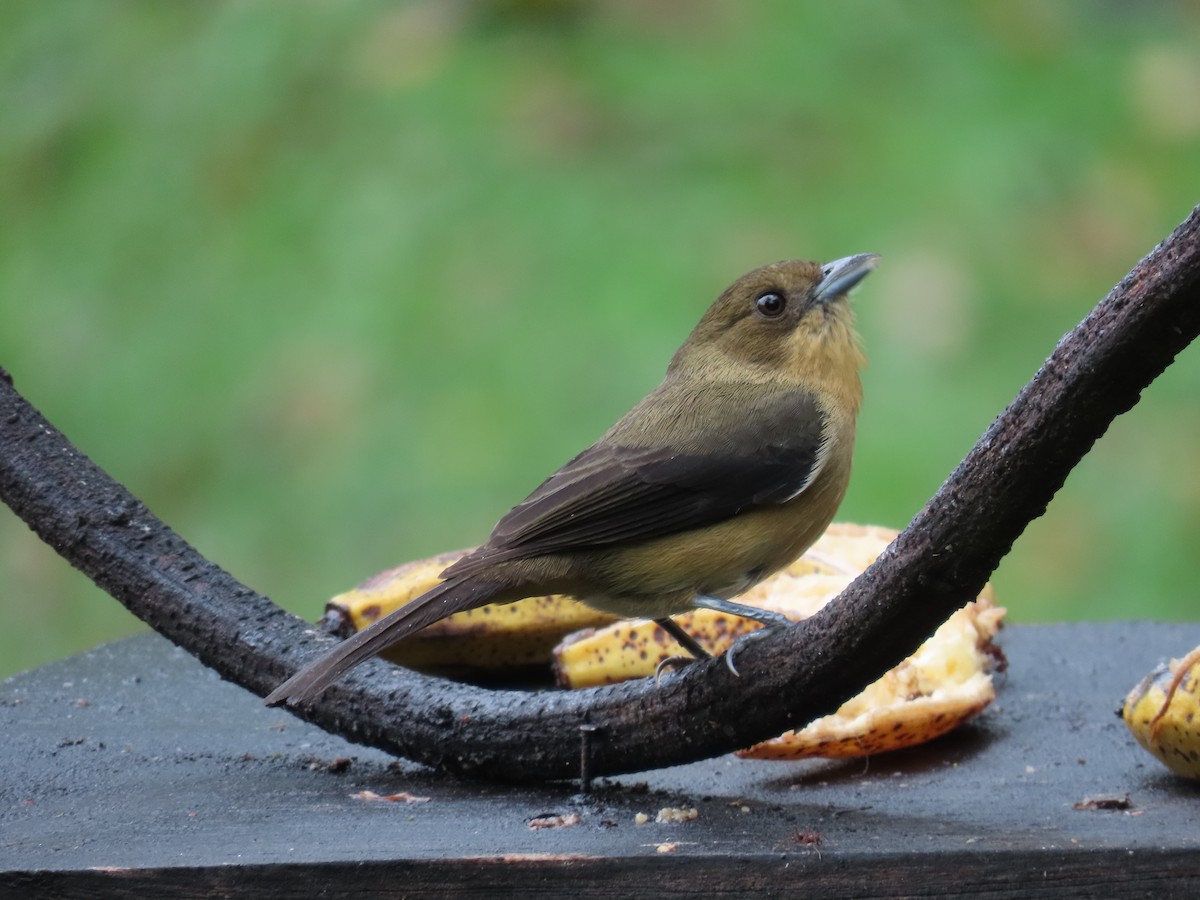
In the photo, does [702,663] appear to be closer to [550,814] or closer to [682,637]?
[550,814]

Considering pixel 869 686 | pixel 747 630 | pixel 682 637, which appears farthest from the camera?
pixel 747 630

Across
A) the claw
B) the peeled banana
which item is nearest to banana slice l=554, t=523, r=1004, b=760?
the peeled banana

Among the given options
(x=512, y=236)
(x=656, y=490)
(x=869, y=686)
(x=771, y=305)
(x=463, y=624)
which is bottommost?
(x=869, y=686)

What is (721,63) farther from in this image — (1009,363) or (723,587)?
(723,587)

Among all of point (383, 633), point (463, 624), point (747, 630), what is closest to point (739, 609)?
point (747, 630)

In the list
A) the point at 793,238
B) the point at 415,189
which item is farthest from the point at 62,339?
the point at 793,238

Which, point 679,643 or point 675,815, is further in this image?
point 679,643
